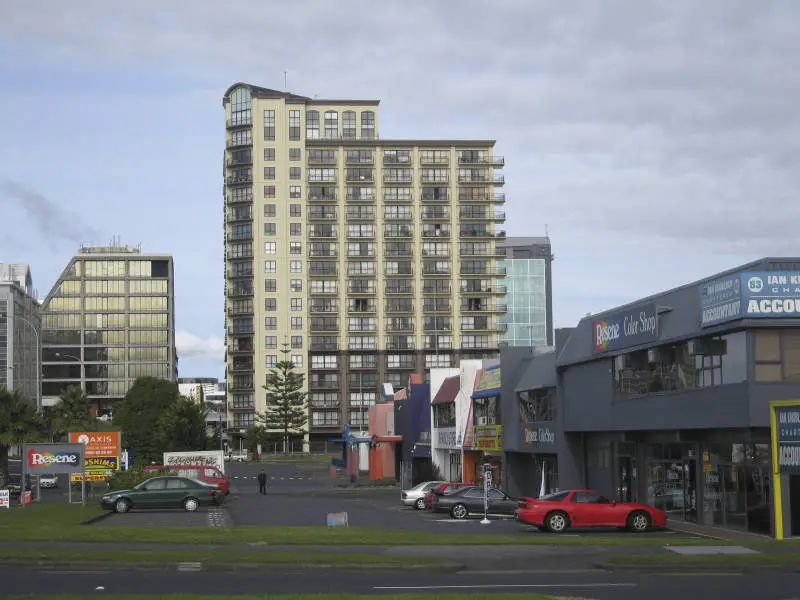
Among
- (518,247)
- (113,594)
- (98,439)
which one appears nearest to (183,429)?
(98,439)

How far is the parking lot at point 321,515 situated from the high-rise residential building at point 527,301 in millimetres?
104963

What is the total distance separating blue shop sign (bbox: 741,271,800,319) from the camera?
1221 inches

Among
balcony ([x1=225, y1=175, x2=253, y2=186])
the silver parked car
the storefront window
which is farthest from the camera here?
balcony ([x1=225, y1=175, x2=253, y2=186])

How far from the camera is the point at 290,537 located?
29672 millimetres

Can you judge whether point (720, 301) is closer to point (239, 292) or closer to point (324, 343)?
point (324, 343)

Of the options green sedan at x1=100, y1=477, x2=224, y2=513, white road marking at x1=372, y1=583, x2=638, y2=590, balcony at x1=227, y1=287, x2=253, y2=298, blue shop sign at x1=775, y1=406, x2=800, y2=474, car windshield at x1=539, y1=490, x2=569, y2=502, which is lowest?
green sedan at x1=100, y1=477, x2=224, y2=513

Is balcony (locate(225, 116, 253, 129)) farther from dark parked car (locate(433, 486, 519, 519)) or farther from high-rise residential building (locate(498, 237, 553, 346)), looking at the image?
dark parked car (locate(433, 486, 519, 519))

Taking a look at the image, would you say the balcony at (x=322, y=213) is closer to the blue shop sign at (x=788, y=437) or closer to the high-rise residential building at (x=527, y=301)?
the high-rise residential building at (x=527, y=301)

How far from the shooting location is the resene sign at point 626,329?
38312mm

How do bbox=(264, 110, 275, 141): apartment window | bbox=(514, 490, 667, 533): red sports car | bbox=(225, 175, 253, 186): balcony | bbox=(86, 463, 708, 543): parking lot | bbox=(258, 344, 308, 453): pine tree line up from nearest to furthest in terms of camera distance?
bbox=(514, 490, 667, 533): red sports car
bbox=(86, 463, 708, 543): parking lot
bbox=(258, 344, 308, 453): pine tree
bbox=(225, 175, 253, 186): balcony
bbox=(264, 110, 275, 141): apartment window

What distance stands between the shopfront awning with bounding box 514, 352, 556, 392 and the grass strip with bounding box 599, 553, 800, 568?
24092 millimetres

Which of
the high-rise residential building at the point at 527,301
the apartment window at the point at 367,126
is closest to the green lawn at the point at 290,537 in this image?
the apartment window at the point at 367,126

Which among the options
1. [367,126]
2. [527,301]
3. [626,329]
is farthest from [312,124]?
[626,329]

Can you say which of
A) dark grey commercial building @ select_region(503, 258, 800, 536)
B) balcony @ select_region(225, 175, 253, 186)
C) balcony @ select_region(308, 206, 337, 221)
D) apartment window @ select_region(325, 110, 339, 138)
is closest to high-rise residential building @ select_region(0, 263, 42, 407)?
balcony @ select_region(225, 175, 253, 186)
